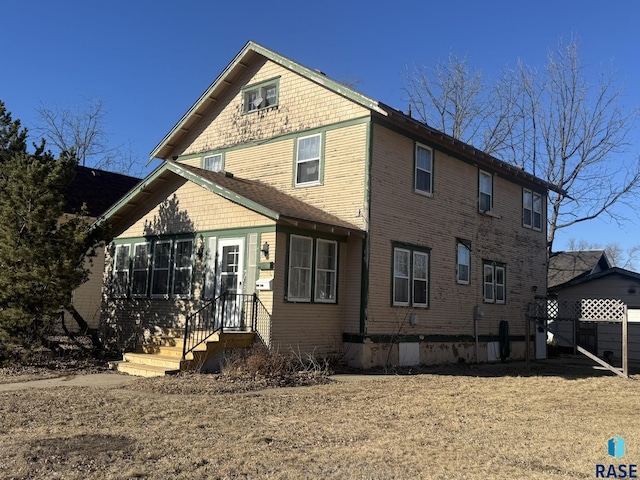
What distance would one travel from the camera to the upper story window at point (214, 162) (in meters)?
19.1

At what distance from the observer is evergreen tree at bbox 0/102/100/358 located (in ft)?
41.9

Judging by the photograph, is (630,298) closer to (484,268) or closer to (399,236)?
(484,268)

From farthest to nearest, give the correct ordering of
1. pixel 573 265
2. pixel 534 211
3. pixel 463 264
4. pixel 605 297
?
pixel 573 265
pixel 605 297
pixel 534 211
pixel 463 264

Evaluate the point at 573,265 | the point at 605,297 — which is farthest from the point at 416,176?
the point at 573,265

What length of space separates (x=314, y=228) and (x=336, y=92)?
4.38 metres

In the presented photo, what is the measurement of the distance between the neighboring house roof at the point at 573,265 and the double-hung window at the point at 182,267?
20811 mm

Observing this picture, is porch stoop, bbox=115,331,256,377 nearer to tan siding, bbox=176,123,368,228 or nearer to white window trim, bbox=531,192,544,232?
tan siding, bbox=176,123,368,228

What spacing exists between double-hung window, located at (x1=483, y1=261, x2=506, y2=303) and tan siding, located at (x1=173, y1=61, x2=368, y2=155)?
7350 millimetres

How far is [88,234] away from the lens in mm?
14477

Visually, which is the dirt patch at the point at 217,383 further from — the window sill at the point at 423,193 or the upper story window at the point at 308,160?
the window sill at the point at 423,193

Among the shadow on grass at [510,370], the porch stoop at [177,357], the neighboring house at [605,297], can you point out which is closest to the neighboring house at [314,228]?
the shadow on grass at [510,370]

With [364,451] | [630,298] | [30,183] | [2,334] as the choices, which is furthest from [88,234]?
[630,298]

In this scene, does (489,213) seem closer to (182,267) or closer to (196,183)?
(196,183)

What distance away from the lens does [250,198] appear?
13.8 meters
